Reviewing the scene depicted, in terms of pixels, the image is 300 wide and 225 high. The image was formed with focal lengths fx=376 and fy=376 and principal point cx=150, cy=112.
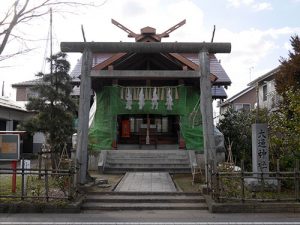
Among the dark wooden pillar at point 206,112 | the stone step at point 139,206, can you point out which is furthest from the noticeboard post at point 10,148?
the dark wooden pillar at point 206,112

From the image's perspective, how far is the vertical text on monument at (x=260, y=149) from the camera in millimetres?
11930

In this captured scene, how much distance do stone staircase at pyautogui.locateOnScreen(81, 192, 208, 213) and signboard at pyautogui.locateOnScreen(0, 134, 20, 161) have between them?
8.14 ft

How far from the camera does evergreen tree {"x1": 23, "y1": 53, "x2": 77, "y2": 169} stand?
14930 millimetres

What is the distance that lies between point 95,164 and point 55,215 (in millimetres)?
9555

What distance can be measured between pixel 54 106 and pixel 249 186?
320 inches

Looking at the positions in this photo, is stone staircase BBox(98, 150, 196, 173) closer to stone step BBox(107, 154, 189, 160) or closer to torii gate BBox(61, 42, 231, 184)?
stone step BBox(107, 154, 189, 160)

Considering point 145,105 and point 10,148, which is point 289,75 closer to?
point 145,105

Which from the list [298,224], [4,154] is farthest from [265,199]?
[4,154]

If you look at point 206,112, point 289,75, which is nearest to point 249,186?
point 206,112

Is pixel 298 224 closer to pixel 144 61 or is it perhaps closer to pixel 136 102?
pixel 136 102

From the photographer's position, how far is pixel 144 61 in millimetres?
22297

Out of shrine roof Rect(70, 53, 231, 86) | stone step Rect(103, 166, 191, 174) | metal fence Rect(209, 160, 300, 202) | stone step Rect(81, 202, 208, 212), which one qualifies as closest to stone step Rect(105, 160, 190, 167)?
stone step Rect(103, 166, 191, 174)

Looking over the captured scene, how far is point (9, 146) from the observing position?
1113cm

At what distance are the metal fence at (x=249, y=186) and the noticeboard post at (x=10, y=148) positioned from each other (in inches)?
224
